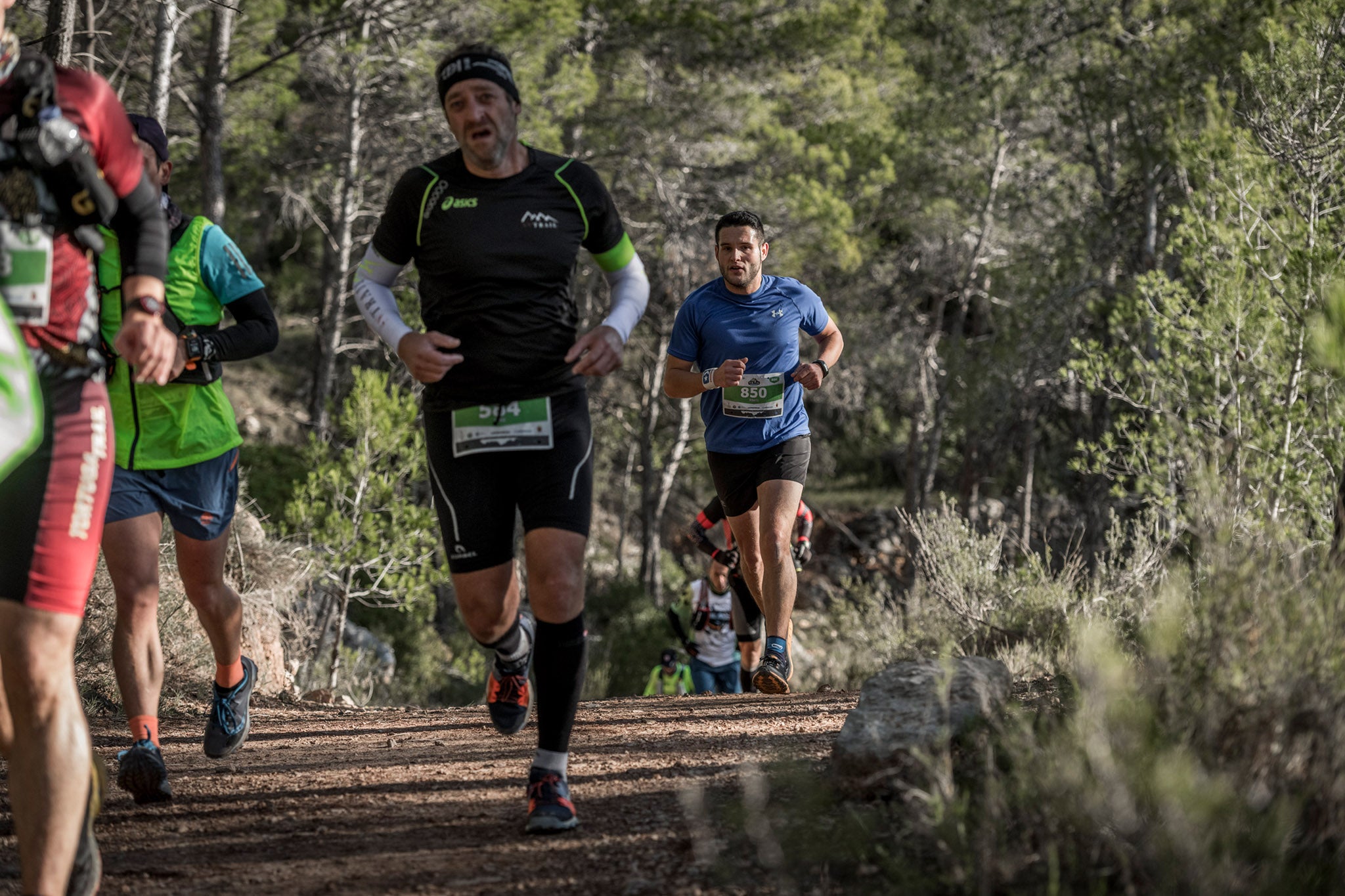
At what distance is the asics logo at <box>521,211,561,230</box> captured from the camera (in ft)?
12.0

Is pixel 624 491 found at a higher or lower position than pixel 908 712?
lower

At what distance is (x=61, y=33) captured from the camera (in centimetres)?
565

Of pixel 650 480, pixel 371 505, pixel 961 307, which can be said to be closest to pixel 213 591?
pixel 371 505

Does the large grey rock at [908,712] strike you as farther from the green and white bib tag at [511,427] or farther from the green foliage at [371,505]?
the green foliage at [371,505]

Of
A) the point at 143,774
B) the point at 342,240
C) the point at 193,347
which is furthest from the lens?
the point at 342,240

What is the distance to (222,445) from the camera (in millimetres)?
4176

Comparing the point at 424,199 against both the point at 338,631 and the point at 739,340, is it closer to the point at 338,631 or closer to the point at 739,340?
the point at 739,340

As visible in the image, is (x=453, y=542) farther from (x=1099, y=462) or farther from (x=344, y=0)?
(x=344, y=0)

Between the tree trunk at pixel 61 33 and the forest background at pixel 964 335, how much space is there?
0.08 ft

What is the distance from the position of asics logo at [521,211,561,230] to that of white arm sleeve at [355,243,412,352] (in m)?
0.49

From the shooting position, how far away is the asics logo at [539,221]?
12.0 feet

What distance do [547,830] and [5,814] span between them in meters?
1.86

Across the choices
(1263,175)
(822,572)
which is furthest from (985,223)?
(1263,175)

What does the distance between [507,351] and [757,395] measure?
2.58m
